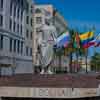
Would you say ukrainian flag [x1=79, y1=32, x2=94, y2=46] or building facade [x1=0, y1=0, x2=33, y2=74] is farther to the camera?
building facade [x1=0, y1=0, x2=33, y2=74]

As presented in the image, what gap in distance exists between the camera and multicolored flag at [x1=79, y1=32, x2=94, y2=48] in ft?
165

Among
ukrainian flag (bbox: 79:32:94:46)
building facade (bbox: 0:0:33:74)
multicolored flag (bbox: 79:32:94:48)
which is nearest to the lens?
multicolored flag (bbox: 79:32:94:48)

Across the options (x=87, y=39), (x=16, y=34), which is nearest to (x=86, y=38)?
(x=87, y=39)

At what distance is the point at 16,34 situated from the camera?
5850 cm

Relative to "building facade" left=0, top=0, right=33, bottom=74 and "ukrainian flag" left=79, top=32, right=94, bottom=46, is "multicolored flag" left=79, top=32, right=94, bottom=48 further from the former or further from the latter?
"building facade" left=0, top=0, right=33, bottom=74

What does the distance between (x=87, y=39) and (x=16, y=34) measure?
1345cm

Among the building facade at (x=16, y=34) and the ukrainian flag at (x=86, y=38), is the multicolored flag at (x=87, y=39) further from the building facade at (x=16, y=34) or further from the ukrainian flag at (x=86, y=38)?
the building facade at (x=16, y=34)

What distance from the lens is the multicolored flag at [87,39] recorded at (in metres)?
50.4

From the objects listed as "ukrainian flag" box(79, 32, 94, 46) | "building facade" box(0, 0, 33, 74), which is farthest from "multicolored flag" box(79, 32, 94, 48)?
"building facade" box(0, 0, 33, 74)

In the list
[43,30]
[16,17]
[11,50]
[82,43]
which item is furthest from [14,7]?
[43,30]

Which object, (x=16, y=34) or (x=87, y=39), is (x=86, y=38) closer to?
(x=87, y=39)

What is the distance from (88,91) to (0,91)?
292 cm

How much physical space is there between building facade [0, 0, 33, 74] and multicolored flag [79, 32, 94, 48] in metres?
11.4

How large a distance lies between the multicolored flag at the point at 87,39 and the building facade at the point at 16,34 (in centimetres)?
1144
